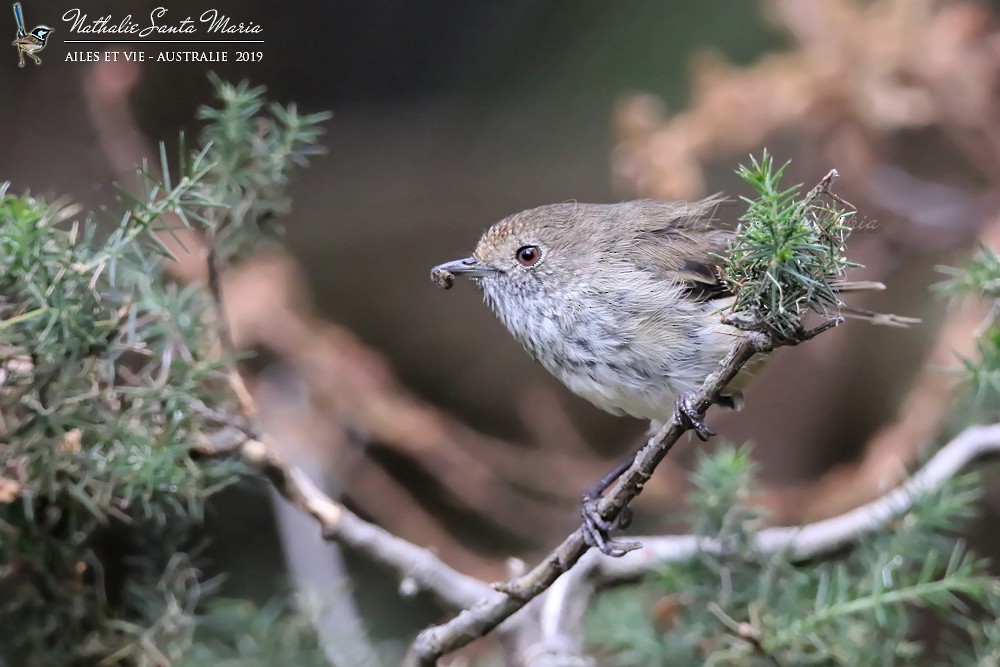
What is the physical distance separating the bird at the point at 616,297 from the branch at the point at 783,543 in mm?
116

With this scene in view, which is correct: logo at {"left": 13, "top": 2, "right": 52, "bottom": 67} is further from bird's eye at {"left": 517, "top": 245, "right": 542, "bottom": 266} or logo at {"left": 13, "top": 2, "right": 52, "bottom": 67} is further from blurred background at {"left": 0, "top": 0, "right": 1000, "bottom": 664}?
bird's eye at {"left": 517, "top": 245, "right": 542, "bottom": 266}

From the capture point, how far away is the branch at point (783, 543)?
1.75 meters

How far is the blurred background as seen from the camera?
2426mm

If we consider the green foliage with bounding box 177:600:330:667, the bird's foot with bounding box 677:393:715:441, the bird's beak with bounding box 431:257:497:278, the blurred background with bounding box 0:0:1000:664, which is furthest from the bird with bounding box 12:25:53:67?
the bird's foot with bounding box 677:393:715:441

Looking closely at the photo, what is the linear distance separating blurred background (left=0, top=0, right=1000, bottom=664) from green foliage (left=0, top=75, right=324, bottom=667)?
1.36ft


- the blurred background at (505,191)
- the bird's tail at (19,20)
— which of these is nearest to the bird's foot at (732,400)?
the blurred background at (505,191)

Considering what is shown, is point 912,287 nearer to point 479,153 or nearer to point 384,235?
point 479,153

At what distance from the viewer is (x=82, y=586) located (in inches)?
64.2

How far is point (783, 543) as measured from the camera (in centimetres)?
179

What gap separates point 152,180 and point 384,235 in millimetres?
A: 1889

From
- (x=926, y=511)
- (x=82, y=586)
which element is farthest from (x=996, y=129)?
(x=82, y=586)

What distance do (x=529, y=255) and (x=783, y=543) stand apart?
755 mm

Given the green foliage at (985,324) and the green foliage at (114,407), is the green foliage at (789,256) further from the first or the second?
the green foliage at (114,407)

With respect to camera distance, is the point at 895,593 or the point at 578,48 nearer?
the point at 895,593
